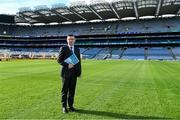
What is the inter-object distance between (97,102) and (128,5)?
6806cm

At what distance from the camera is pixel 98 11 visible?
85500mm

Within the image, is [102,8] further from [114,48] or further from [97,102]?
[97,102]

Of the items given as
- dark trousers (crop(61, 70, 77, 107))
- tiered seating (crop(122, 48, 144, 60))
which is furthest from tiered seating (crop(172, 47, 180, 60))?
dark trousers (crop(61, 70, 77, 107))

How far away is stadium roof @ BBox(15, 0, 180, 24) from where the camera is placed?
75.3 m

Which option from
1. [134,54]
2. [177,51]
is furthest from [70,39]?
[177,51]

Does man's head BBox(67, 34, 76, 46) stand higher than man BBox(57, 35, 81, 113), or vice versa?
man's head BBox(67, 34, 76, 46)

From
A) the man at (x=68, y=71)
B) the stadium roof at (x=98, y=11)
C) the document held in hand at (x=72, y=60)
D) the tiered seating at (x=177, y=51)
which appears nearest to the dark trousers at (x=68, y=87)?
the man at (x=68, y=71)

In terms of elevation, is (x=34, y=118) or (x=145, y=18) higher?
(x=145, y=18)

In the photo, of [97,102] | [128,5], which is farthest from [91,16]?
[97,102]

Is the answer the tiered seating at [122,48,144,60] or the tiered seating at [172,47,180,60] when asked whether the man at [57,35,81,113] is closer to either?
the tiered seating at [172,47,180,60]

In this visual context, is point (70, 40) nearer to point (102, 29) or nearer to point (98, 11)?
point (98, 11)

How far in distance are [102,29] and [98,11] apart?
14.7 meters

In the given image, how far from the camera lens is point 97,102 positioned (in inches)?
400

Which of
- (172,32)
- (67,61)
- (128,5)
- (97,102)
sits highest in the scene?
(128,5)
